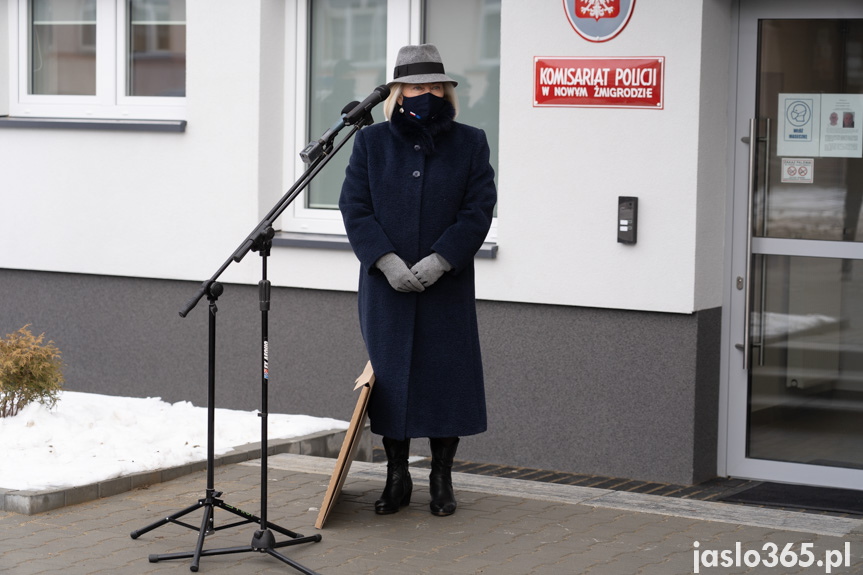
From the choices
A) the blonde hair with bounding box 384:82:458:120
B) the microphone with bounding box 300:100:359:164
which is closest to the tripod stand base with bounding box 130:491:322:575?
the microphone with bounding box 300:100:359:164

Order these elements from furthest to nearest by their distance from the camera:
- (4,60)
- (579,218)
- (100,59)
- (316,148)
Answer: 1. (4,60)
2. (100,59)
3. (579,218)
4. (316,148)

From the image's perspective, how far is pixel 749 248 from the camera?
7.02 metres

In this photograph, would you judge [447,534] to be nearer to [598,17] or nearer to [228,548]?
[228,548]

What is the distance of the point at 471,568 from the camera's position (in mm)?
4836

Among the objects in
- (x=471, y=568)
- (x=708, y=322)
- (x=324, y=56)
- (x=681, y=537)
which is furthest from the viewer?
(x=324, y=56)

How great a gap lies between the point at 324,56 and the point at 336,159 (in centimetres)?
68

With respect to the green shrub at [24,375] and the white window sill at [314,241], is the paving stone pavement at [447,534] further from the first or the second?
the white window sill at [314,241]

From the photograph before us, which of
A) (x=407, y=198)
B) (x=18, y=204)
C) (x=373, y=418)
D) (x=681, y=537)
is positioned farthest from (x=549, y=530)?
(x=18, y=204)

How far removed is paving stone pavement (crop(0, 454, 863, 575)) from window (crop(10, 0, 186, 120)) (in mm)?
3246

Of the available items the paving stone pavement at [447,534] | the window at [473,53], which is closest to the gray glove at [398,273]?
the paving stone pavement at [447,534]

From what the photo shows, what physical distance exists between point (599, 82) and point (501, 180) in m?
0.82

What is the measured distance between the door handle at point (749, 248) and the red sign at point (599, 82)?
0.59m

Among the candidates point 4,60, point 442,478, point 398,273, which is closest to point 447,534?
point 442,478

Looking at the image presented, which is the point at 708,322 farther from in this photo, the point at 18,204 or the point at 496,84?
the point at 18,204
